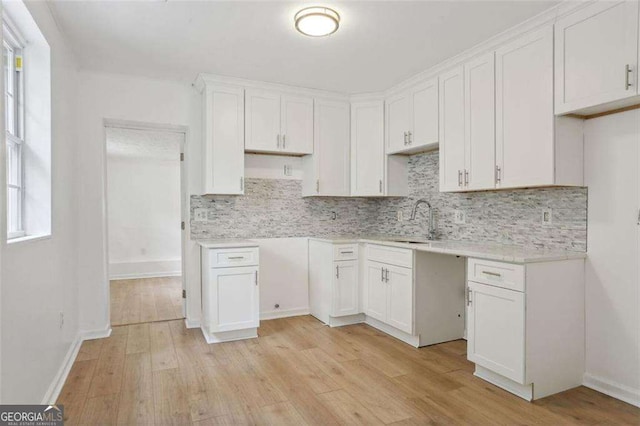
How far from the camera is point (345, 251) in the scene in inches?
152

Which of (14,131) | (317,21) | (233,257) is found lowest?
(233,257)

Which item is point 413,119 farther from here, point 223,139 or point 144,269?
point 144,269

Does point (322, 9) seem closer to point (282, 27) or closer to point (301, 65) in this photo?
point (282, 27)

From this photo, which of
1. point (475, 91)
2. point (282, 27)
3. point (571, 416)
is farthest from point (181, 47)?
point (571, 416)

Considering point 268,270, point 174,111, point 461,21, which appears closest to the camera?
point 461,21

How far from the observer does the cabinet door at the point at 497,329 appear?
2.32 meters

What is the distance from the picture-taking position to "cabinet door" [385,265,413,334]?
3238 mm

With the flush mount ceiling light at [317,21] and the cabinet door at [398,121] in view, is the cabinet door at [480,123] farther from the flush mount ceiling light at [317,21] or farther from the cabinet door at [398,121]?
the flush mount ceiling light at [317,21]

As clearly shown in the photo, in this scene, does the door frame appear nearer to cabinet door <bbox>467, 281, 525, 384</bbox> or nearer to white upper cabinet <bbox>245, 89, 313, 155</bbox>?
white upper cabinet <bbox>245, 89, 313, 155</bbox>

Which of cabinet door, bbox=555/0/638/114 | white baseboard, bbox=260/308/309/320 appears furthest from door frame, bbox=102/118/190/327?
cabinet door, bbox=555/0/638/114

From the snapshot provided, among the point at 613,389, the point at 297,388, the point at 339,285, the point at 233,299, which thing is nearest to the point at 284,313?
the point at 339,285

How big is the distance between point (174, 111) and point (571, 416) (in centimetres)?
402

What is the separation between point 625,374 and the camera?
2340mm

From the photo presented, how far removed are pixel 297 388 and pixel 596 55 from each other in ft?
9.00
